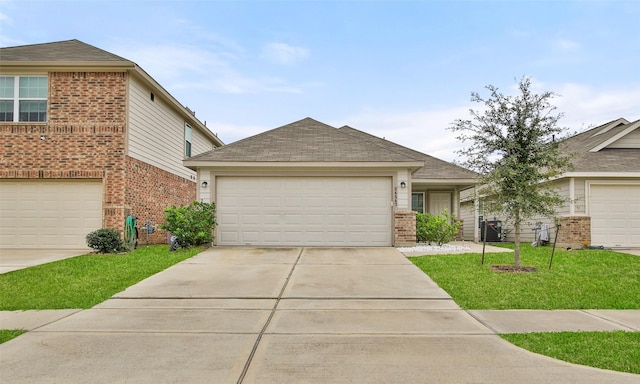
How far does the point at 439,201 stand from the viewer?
18562 mm

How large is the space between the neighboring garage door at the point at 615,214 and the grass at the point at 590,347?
11304mm

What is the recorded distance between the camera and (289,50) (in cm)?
1916

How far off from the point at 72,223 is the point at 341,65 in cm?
1288

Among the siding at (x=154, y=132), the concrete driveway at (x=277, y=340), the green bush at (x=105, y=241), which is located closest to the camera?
the concrete driveway at (x=277, y=340)

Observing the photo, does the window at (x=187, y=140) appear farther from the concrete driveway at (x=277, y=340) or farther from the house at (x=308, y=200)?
the concrete driveway at (x=277, y=340)

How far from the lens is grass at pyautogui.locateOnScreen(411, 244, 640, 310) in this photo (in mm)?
6559

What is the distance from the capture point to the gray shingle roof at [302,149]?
514 inches

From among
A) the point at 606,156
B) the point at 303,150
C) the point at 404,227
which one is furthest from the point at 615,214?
the point at 303,150

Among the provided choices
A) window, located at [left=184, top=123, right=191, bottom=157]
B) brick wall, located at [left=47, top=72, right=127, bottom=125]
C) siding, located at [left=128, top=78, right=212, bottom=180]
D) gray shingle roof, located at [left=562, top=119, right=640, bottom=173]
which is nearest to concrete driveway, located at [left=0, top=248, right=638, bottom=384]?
brick wall, located at [left=47, top=72, right=127, bottom=125]

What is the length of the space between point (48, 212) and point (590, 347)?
14.1 meters

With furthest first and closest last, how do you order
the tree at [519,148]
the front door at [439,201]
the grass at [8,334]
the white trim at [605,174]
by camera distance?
the front door at [439,201], the white trim at [605,174], the tree at [519,148], the grass at [8,334]

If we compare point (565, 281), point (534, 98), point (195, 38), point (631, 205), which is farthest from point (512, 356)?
point (195, 38)

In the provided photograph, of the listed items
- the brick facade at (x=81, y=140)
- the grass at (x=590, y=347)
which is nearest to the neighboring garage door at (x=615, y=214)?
the grass at (x=590, y=347)

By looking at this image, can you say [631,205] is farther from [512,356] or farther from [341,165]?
[512,356]
